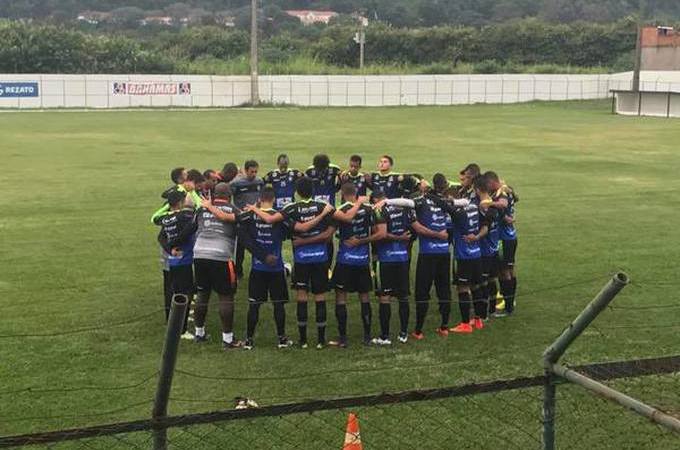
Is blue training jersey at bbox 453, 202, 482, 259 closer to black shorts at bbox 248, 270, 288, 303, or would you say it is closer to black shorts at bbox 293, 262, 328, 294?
black shorts at bbox 293, 262, 328, 294

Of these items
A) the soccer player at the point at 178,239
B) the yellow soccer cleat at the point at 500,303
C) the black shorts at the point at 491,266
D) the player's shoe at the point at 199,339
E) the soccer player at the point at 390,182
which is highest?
the soccer player at the point at 390,182

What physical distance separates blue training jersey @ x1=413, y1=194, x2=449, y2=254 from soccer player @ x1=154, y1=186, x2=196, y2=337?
2.65 m

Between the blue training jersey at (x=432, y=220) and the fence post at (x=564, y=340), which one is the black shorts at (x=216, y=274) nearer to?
the blue training jersey at (x=432, y=220)

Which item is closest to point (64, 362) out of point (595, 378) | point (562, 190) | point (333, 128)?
point (595, 378)

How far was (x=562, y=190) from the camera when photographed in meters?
21.0

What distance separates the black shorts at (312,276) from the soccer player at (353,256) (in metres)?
0.16

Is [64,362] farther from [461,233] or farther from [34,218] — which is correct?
[34,218]

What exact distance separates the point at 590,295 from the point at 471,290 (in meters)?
2.29

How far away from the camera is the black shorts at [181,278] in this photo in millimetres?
9633

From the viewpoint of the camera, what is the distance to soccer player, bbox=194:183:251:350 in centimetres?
927

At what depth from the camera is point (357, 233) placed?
928 cm

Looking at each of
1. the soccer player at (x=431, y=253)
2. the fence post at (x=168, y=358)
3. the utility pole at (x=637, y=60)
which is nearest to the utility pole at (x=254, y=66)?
the utility pole at (x=637, y=60)

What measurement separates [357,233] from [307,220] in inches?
23.5

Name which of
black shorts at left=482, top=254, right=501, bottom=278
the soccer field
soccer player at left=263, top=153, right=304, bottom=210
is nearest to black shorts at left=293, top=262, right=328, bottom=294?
the soccer field
